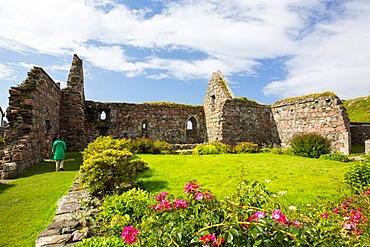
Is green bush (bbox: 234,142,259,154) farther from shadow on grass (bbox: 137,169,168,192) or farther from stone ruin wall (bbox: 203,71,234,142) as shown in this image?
shadow on grass (bbox: 137,169,168,192)

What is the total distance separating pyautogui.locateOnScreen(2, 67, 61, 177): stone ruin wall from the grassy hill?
43.2 meters

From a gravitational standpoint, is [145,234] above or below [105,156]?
below

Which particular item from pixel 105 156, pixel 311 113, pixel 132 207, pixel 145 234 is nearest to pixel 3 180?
pixel 105 156

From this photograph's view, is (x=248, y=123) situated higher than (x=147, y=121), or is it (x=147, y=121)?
(x=147, y=121)

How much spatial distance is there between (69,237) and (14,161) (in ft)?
28.2

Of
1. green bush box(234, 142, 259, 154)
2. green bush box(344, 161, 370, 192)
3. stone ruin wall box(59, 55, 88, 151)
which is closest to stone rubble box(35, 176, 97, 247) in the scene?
green bush box(344, 161, 370, 192)

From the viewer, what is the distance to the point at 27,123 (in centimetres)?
1162

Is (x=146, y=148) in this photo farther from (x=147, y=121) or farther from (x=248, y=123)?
(x=248, y=123)

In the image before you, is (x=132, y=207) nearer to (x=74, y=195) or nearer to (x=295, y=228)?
(x=74, y=195)

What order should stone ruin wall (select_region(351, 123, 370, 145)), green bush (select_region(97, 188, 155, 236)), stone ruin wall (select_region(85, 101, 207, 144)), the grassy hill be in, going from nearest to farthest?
green bush (select_region(97, 188, 155, 236)) → stone ruin wall (select_region(351, 123, 370, 145)) → stone ruin wall (select_region(85, 101, 207, 144)) → the grassy hill

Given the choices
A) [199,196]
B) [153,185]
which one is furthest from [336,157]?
[199,196]

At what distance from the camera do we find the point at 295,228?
213 cm

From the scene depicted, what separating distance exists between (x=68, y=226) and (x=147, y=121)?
1731 cm

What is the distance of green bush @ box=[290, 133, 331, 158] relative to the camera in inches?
559
